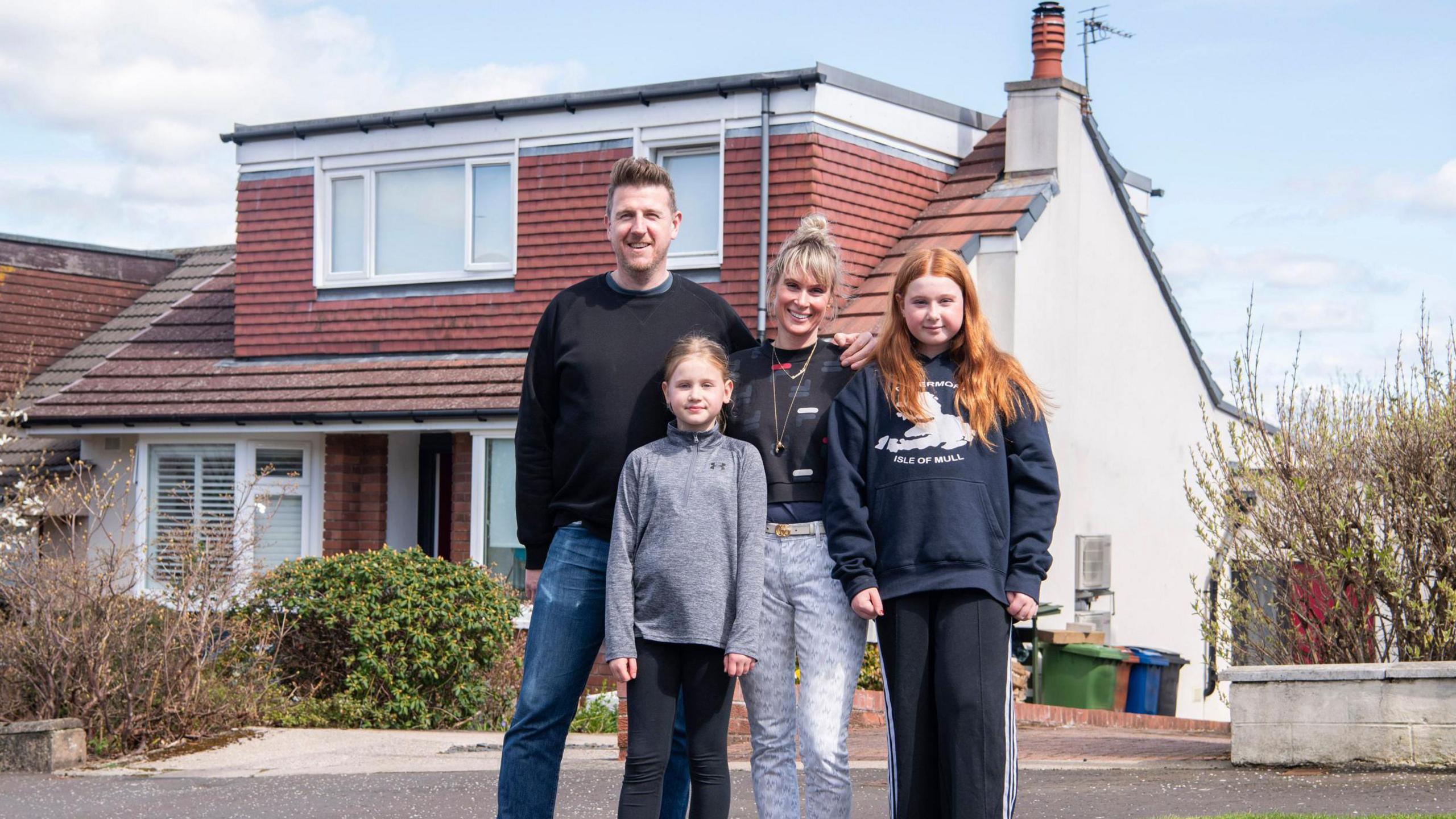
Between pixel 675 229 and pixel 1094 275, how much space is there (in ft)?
41.4

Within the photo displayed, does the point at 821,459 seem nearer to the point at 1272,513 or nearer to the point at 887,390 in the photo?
the point at 887,390

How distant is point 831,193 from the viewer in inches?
609

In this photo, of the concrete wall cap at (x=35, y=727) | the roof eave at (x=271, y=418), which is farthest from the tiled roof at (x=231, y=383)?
the concrete wall cap at (x=35, y=727)

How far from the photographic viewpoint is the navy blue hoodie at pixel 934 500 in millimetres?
4607

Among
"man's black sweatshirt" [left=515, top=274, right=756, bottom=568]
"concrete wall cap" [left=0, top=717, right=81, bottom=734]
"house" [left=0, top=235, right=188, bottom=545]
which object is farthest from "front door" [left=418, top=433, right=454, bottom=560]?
"man's black sweatshirt" [left=515, top=274, right=756, bottom=568]

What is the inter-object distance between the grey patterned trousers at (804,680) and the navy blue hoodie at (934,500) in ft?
0.48

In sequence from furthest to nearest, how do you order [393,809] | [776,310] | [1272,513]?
[1272,513] < [393,809] < [776,310]

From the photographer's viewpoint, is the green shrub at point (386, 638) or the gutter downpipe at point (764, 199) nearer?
the green shrub at point (386, 638)

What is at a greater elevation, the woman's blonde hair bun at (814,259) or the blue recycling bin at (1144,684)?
the woman's blonde hair bun at (814,259)

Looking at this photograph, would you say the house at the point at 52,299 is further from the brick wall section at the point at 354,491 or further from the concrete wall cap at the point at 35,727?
the concrete wall cap at the point at 35,727

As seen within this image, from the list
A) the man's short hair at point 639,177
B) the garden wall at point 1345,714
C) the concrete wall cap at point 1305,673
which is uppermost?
the man's short hair at point 639,177

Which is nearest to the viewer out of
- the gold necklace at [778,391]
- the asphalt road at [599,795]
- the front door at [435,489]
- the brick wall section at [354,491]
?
the gold necklace at [778,391]

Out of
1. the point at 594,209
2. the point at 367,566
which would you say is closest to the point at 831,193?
the point at 594,209

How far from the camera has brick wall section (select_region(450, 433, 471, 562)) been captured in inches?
655
